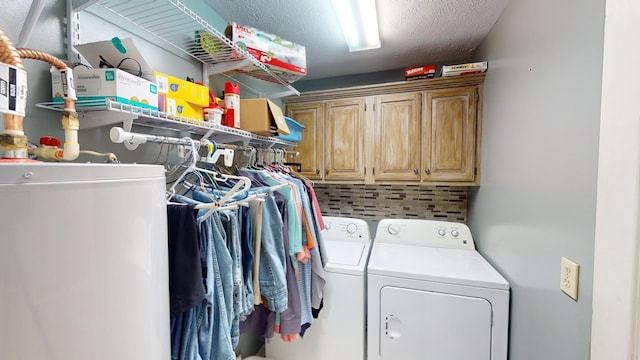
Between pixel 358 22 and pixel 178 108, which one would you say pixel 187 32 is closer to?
pixel 178 108

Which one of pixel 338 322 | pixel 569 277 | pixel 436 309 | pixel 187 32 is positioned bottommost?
pixel 338 322

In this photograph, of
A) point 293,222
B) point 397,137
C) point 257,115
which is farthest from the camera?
point 397,137

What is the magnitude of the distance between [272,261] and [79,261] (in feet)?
2.65

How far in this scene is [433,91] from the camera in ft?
6.90

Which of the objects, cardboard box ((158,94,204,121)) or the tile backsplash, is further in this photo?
the tile backsplash

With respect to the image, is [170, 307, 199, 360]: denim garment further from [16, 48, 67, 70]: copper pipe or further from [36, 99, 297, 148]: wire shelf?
[16, 48, 67, 70]: copper pipe

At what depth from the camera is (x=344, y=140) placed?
236 cm

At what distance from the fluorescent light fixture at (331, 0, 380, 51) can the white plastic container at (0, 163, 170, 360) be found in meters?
1.37

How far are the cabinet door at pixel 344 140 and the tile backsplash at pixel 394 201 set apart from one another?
0.38m

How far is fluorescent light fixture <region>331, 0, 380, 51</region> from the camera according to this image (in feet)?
4.72

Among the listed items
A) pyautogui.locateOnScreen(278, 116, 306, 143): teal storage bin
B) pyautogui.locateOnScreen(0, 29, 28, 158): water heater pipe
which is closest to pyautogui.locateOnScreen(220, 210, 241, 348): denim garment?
pyautogui.locateOnScreen(0, 29, 28, 158): water heater pipe

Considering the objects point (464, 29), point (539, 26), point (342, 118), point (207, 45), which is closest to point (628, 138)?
point (539, 26)

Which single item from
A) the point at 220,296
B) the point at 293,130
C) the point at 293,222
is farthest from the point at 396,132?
the point at 220,296

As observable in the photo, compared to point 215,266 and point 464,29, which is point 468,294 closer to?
point 215,266
